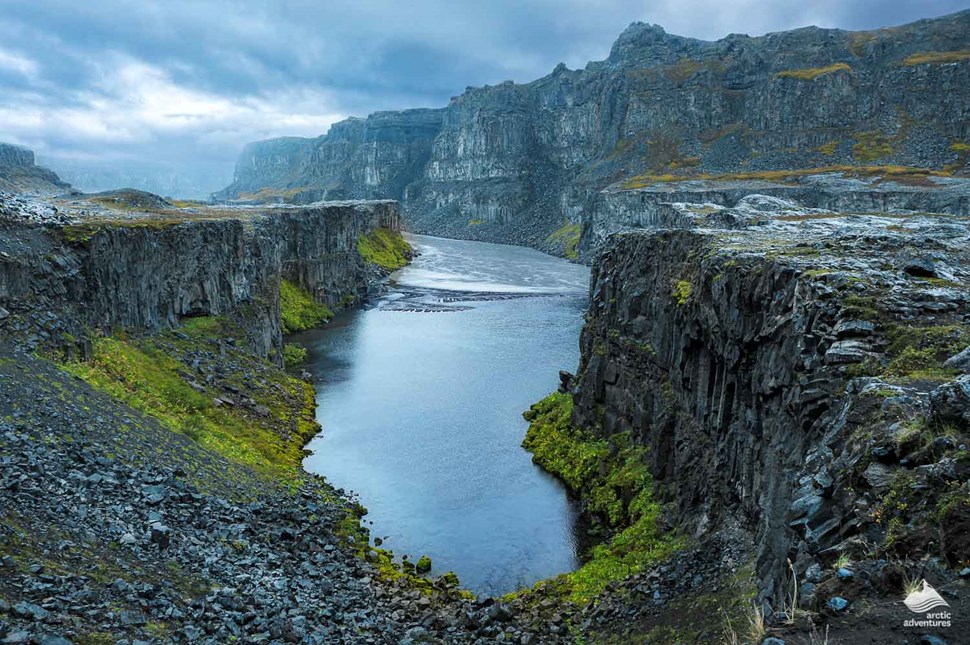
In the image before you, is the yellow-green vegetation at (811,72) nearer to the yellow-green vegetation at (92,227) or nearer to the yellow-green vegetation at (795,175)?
the yellow-green vegetation at (795,175)

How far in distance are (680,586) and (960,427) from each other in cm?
1345

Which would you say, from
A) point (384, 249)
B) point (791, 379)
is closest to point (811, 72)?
point (384, 249)

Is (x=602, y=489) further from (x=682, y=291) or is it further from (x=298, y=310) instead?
(x=298, y=310)

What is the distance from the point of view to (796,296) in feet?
71.8

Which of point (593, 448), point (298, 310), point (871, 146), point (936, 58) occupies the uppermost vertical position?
point (936, 58)

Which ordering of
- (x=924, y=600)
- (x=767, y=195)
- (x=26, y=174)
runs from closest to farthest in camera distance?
(x=924, y=600)
(x=767, y=195)
(x=26, y=174)

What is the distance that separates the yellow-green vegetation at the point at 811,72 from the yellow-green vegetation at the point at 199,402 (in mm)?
167040

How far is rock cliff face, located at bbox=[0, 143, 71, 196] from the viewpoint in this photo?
99.3m

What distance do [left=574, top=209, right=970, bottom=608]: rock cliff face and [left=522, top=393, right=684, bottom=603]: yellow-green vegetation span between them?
1103 mm

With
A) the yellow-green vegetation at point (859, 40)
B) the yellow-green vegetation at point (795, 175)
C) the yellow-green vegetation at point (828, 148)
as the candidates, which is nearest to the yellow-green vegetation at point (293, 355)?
the yellow-green vegetation at point (795, 175)

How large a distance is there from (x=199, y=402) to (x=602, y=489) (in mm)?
24177

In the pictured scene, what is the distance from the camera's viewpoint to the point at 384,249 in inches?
6171

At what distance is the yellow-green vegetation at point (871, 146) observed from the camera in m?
146

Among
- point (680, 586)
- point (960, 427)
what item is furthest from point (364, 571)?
point (960, 427)
